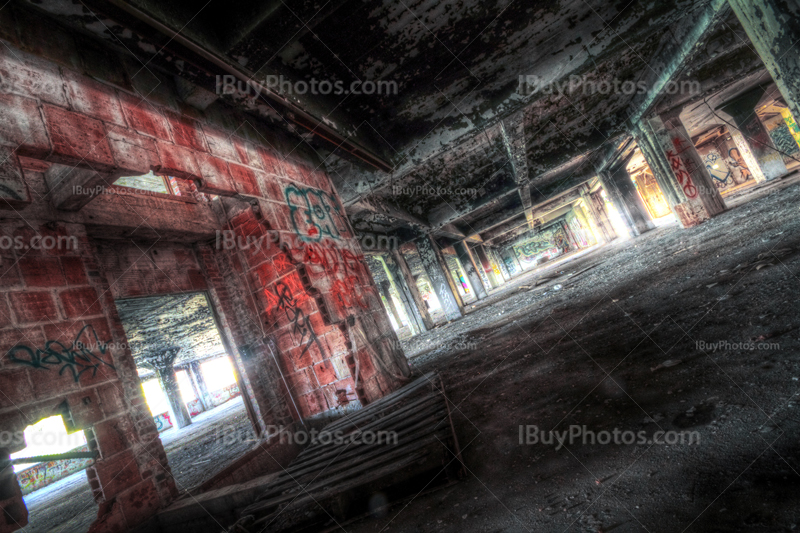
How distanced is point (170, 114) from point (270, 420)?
3.95m

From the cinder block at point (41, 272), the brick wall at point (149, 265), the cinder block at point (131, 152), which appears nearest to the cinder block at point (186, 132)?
the brick wall at point (149, 265)

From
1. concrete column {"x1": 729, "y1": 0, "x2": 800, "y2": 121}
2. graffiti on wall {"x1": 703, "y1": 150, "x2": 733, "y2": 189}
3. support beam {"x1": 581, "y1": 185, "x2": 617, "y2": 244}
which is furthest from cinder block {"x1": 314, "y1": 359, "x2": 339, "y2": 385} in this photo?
graffiti on wall {"x1": 703, "y1": 150, "x2": 733, "y2": 189}

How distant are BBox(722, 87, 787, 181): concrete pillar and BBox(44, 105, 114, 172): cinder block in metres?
17.3

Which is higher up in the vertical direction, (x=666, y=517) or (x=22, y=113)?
(x=22, y=113)

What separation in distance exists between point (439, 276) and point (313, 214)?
9694 mm

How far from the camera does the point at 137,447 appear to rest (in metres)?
3.20

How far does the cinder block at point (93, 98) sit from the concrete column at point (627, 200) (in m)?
15.8

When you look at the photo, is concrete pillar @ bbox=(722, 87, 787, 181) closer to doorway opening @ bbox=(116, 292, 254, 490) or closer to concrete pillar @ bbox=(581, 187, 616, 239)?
concrete pillar @ bbox=(581, 187, 616, 239)

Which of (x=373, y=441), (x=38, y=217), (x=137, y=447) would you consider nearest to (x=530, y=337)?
(x=373, y=441)

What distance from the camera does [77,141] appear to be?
7.95ft

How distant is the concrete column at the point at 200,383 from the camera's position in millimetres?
19344

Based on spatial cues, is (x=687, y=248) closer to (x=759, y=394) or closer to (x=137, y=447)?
(x=759, y=394)

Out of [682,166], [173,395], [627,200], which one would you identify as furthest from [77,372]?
[627,200]

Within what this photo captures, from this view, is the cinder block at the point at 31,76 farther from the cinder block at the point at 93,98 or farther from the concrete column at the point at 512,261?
the concrete column at the point at 512,261
